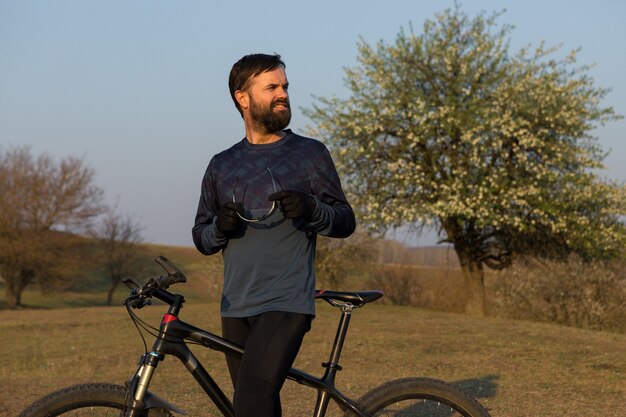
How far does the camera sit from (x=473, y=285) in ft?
90.1

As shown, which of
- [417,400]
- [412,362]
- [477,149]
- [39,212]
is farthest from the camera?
Answer: [39,212]

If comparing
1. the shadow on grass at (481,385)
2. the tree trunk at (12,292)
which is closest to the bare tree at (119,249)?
the tree trunk at (12,292)

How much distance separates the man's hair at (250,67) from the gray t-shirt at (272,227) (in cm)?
29

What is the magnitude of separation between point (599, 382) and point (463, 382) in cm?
191

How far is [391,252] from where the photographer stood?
34562 mm

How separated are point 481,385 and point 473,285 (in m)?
17.2

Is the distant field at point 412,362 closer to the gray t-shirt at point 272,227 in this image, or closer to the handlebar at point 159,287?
the gray t-shirt at point 272,227

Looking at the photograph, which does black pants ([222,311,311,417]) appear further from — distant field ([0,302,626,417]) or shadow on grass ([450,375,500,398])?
shadow on grass ([450,375,500,398])

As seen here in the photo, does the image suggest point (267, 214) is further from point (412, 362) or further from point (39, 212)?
point (39, 212)

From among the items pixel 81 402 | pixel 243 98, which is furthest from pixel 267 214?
pixel 81 402

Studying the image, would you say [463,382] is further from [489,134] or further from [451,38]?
[451,38]

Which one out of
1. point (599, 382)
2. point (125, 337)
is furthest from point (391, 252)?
point (599, 382)

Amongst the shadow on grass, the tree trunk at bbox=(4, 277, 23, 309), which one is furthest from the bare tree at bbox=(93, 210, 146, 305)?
the shadow on grass

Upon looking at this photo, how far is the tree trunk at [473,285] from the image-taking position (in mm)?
27281
